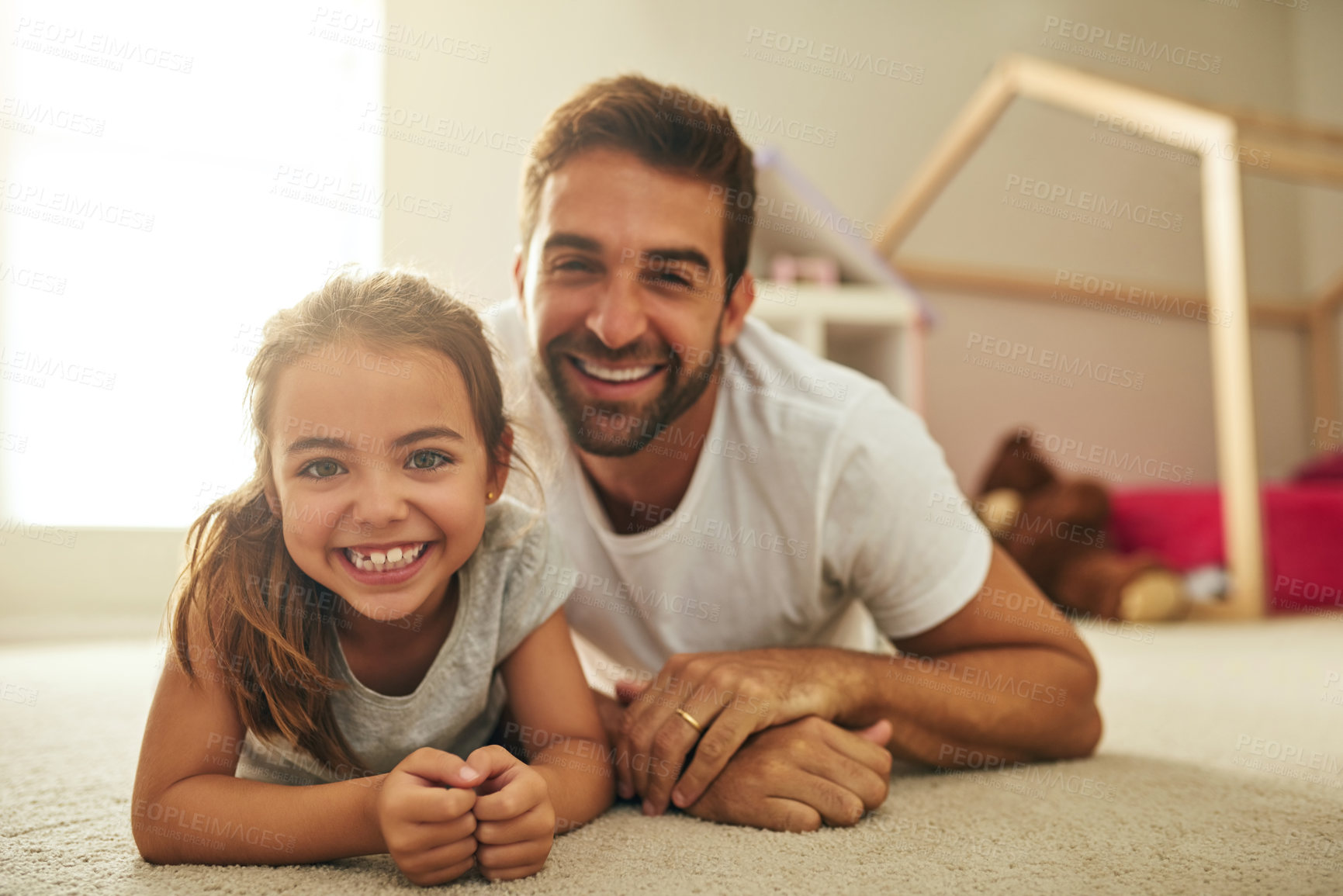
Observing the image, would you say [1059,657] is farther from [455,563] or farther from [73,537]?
[73,537]

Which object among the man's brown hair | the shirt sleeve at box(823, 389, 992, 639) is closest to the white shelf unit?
the man's brown hair

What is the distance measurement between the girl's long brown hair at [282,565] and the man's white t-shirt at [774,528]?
131mm

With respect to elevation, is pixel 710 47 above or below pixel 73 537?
above

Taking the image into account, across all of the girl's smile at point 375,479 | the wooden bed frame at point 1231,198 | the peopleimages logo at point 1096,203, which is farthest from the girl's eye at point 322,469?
the peopleimages logo at point 1096,203

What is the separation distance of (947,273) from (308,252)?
169cm

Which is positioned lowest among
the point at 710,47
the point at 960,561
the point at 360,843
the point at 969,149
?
the point at 360,843

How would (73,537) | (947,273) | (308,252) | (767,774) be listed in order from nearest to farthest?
(767,774) < (73,537) < (308,252) < (947,273)

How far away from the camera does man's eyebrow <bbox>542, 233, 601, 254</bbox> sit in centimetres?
90

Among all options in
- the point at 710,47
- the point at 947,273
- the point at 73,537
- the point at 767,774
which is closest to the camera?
the point at 767,774

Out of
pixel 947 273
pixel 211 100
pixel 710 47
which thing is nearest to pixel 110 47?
pixel 211 100

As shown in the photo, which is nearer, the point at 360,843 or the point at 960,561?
the point at 360,843

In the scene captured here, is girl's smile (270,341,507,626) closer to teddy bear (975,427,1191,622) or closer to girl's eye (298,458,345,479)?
girl's eye (298,458,345,479)

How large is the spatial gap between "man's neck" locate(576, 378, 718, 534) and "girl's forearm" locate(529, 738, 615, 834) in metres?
0.29

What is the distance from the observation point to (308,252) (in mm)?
2346
